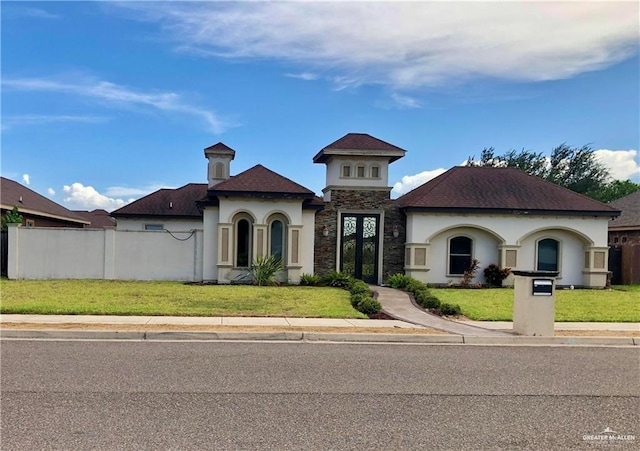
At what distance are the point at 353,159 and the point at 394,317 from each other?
32.4 ft

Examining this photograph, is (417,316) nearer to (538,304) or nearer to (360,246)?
(538,304)

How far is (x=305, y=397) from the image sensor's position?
618 cm

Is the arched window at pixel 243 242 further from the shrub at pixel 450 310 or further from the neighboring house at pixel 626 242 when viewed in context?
the neighboring house at pixel 626 242

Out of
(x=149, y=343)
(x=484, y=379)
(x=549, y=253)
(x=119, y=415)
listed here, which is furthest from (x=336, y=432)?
(x=549, y=253)

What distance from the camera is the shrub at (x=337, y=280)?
2008 centimetres

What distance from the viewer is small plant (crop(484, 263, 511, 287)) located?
21.4 metres

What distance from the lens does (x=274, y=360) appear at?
26.7ft

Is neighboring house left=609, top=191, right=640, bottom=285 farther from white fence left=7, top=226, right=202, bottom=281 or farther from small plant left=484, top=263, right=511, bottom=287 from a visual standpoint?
white fence left=7, top=226, right=202, bottom=281

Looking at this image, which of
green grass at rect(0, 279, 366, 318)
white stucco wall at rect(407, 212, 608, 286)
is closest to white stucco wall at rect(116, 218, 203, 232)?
green grass at rect(0, 279, 366, 318)

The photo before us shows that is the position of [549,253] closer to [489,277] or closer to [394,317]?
[489,277]

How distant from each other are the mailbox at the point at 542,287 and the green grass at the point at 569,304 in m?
2.32

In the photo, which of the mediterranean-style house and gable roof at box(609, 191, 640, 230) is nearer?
the mediterranean-style house

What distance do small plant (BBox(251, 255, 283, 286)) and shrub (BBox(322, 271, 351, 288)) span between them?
1931mm

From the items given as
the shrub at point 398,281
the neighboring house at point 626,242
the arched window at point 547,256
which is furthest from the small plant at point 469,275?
the neighboring house at point 626,242
